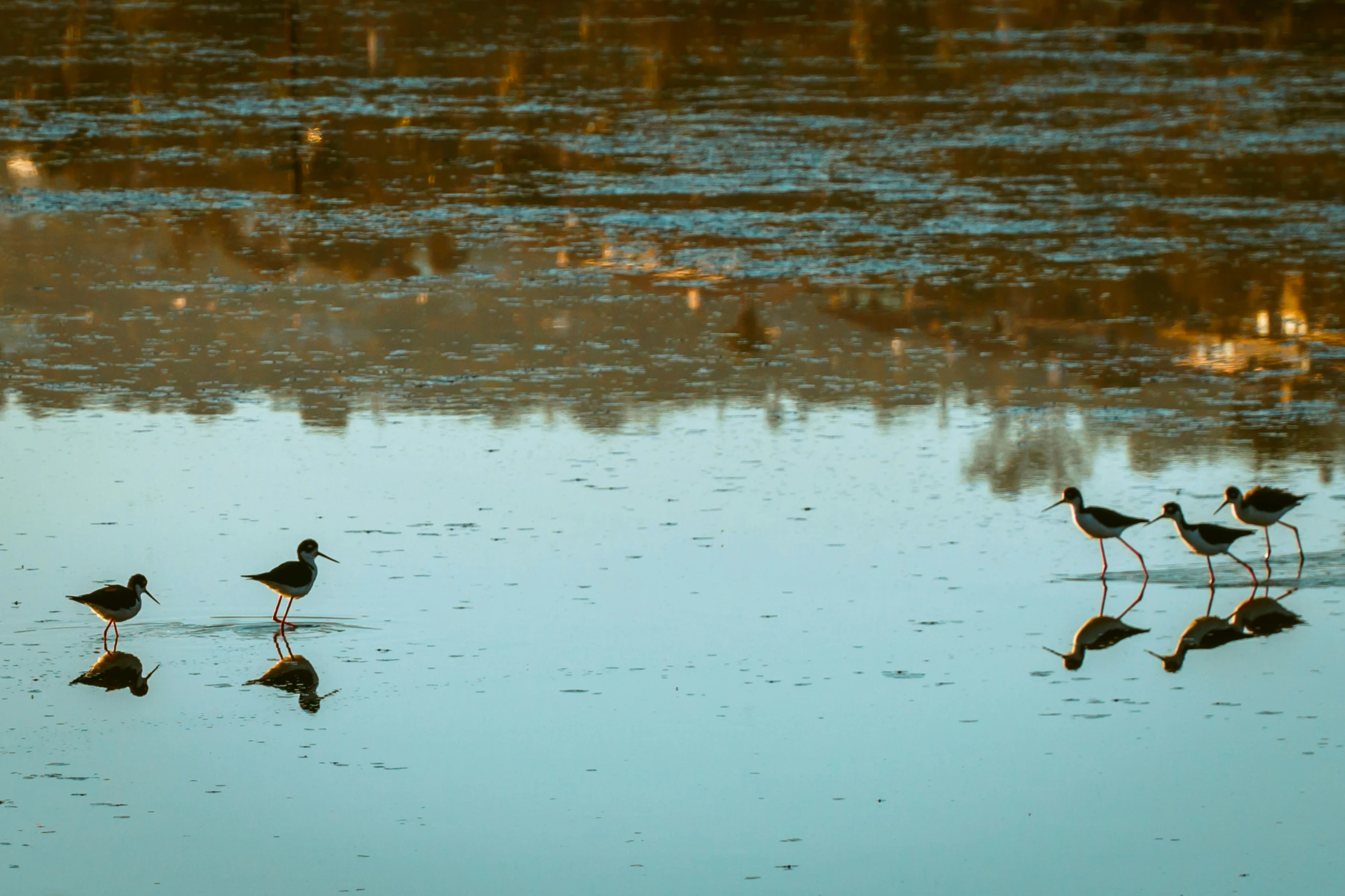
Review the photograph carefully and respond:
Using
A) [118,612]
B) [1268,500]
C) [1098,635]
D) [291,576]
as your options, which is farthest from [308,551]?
[1268,500]

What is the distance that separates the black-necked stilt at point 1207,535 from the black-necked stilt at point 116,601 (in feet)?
15.3

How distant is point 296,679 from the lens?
26.0 feet

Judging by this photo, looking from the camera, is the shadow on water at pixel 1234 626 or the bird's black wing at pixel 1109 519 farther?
the bird's black wing at pixel 1109 519

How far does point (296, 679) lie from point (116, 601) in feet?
3.05

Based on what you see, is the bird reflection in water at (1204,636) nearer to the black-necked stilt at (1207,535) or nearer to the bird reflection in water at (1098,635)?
the bird reflection in water at (1098,635)

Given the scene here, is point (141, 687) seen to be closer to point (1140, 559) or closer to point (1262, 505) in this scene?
point (1140, 559)

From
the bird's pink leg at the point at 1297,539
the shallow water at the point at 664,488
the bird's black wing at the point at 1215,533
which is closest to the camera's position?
the shallow water at the point at 664,488

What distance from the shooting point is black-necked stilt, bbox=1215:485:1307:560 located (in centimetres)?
943

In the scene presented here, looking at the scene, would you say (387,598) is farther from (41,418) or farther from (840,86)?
(840,86)

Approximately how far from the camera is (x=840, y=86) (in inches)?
1035

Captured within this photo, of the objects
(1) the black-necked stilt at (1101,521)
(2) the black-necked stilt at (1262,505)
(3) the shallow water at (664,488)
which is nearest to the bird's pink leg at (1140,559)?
(1) the black-necked stilt at (1101,521)

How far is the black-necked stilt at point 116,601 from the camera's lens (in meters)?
8.25

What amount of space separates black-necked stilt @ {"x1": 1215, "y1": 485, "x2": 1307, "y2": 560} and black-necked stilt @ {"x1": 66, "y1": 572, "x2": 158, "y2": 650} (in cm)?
501

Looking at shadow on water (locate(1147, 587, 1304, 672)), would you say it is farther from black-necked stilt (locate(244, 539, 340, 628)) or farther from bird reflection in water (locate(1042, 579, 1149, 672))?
black-necked stilt (locate(244, 539, 340, 628))
